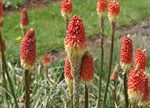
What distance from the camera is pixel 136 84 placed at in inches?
107

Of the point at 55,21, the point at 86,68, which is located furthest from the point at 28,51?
the point at 55,21

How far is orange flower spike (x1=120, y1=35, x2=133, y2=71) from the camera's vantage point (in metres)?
3.26

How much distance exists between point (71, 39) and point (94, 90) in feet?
10.5

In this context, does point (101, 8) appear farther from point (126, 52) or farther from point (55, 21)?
point (55, 21)

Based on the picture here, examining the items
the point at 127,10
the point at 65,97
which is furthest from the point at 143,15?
the point at 65,97

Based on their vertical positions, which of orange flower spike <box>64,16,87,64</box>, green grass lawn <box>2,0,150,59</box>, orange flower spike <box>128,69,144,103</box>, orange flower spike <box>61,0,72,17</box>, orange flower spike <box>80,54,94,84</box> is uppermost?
orange flower spike <box>61,0,72,17</box>

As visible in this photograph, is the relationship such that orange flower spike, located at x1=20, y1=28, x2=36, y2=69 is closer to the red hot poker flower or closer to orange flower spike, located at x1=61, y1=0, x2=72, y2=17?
the red hot poker flower

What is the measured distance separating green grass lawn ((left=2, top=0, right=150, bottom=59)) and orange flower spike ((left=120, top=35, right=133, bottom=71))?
5.00 metres

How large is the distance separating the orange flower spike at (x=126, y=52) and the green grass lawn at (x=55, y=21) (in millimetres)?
5000

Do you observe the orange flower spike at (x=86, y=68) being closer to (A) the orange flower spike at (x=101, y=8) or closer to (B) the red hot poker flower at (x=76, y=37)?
(B) the red hot poker flower at (x=76, y=37)

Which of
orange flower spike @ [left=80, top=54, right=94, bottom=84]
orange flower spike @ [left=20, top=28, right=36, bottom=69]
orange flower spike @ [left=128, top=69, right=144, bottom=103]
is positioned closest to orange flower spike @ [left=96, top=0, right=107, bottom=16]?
orange flower spike @ [left=20, top=28, right=36, bottom=69]

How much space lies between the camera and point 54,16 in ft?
37.9

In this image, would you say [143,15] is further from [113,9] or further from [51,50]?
[113,9]

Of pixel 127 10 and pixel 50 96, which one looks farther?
pixel 127 10
